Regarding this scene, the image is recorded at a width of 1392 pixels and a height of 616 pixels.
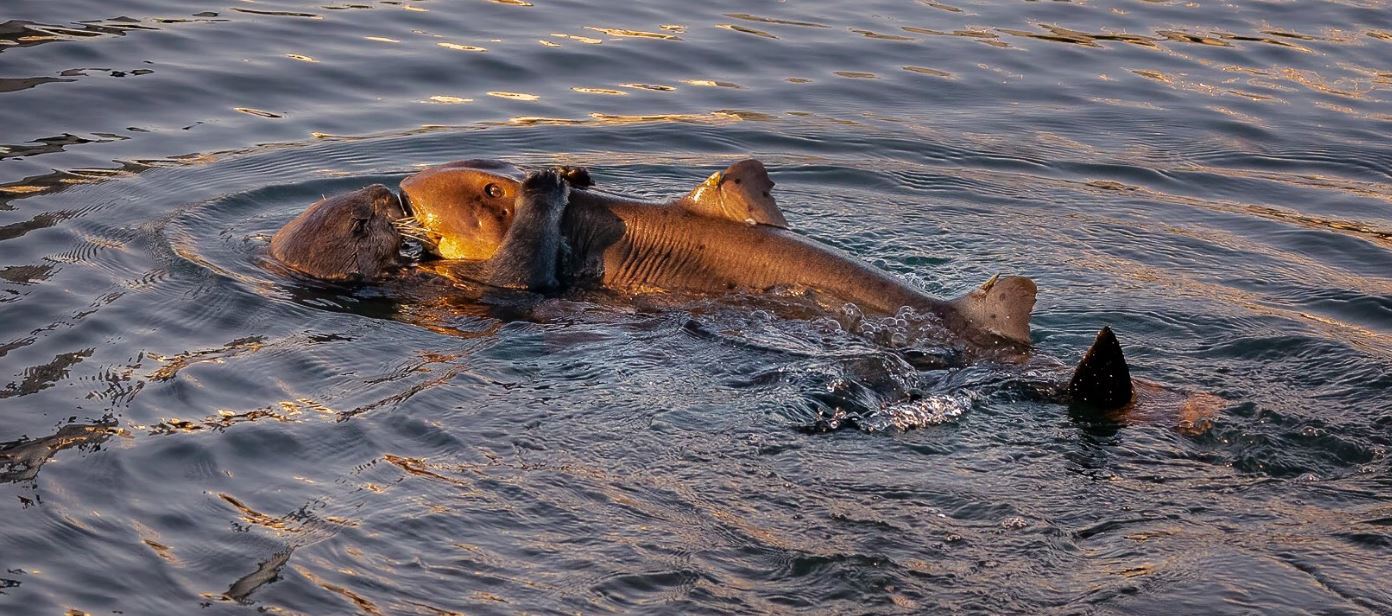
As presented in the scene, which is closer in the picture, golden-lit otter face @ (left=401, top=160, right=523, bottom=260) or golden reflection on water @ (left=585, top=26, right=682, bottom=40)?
golden-lit otter face @ (left=401, top=160, right=523, bottom=260)

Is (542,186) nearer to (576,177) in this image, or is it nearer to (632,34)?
(576,177)

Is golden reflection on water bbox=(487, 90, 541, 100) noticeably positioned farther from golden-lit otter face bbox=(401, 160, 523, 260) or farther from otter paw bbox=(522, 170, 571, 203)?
otter paw bbox=(522, 170, 571, 203)

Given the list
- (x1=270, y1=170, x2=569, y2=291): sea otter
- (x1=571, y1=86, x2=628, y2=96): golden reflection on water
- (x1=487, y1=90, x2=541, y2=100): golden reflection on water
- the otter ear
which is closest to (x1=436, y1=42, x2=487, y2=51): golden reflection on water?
(x1=487, y1=90, x2=541, y2=100): golden reflection on water

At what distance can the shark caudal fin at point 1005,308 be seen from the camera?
6.50 m

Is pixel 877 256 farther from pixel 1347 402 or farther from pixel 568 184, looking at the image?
pixel 1347 402

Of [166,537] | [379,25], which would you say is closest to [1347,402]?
[166,537]

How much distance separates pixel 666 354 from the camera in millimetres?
6520

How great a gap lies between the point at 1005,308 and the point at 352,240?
3111mm

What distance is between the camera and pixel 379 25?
12492 millimetres

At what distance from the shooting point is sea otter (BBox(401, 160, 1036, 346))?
6.82 metres

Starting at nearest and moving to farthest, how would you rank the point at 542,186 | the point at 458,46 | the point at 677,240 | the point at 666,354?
the point at 666,354 < the point at 542,186 < the point at 677,240 < the point at 458,46

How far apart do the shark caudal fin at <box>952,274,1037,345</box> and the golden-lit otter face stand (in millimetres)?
2237

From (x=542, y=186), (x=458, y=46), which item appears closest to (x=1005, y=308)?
(x=542, y=186)

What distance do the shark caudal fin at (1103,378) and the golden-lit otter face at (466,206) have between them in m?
2.79
